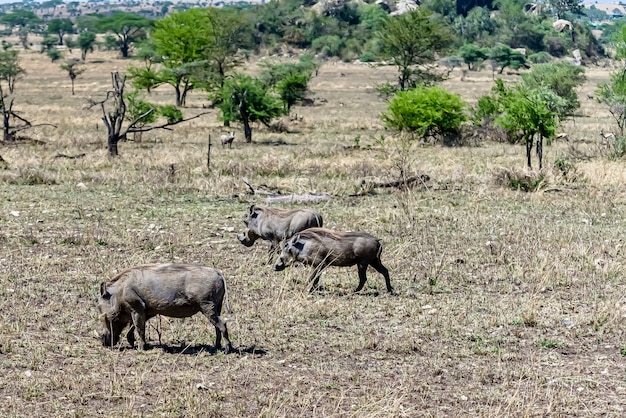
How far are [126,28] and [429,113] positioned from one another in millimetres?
51380

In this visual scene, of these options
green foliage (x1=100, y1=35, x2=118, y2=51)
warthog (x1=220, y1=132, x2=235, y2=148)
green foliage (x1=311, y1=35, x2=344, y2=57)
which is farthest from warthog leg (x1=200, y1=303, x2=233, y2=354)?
green foliage (x1=311, y1=35, x2=344, y2=57)

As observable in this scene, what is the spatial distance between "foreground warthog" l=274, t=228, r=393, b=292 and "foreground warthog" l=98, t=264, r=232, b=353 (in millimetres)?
2048

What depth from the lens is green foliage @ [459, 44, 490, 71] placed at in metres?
71.2

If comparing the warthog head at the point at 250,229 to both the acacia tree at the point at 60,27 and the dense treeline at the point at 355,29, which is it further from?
the acacia tree at the point at 60,27

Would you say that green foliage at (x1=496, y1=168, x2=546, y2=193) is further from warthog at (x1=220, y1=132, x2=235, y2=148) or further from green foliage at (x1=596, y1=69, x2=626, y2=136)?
warthog at (x1=220, y1=132, x2=235, y2=148)

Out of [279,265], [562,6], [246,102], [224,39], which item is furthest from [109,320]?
[562,6]

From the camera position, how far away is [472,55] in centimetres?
7131

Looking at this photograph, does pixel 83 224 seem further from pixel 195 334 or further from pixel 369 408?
pixel 369 408

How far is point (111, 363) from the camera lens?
7.20 m

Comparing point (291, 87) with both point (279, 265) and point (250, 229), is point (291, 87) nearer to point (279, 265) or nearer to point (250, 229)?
point (250, 229)

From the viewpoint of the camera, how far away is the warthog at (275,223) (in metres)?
11.0

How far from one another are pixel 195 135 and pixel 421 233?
18.1 m

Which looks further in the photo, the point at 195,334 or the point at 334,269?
the point at 334,269

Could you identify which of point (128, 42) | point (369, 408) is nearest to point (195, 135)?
point (369, 408)
